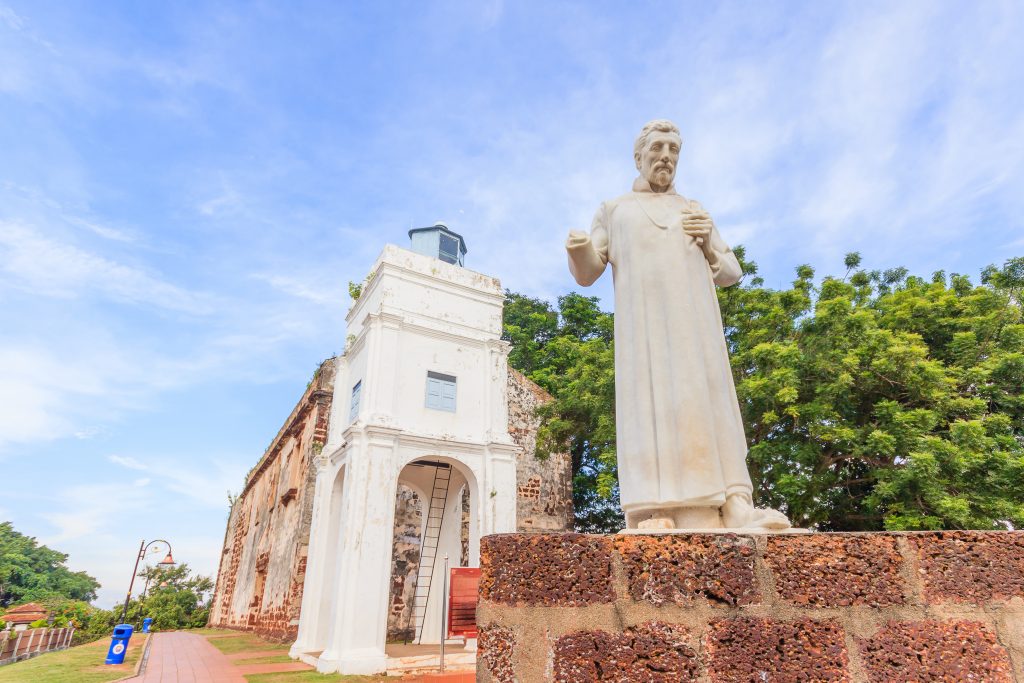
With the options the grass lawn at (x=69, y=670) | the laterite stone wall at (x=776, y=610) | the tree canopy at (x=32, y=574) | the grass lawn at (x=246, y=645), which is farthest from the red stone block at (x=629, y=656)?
the tree canopy at (x=32, y=574)

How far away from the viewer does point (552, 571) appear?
185cm

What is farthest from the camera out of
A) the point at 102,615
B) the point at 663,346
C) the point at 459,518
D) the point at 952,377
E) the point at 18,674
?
the point at 102,615

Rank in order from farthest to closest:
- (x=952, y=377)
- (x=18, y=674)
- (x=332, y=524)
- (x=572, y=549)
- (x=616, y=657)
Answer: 1. (x=332, y=524)
2. (x=952, y=377)
3. (x=18, y=674)
4. (x=572, y=549)
5. (x=616, y=657)

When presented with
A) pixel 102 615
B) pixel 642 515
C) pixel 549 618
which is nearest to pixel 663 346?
pixel 642 515

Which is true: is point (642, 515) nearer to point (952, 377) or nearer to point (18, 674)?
point (952, 377)

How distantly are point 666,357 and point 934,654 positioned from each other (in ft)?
4.15

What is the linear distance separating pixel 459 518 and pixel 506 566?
10.1 meters

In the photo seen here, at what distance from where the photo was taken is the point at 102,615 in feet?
84.4

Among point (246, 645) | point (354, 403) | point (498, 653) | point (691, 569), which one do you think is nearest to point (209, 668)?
point (246, 645)

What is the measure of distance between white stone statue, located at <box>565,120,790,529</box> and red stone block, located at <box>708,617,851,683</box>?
41cm

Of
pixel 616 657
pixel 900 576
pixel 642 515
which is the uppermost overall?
pixel 642 515

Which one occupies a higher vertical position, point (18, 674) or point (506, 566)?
point (506, 566)

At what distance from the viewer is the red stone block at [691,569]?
1712 millimetres

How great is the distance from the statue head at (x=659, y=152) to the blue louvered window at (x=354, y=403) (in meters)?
7.92
